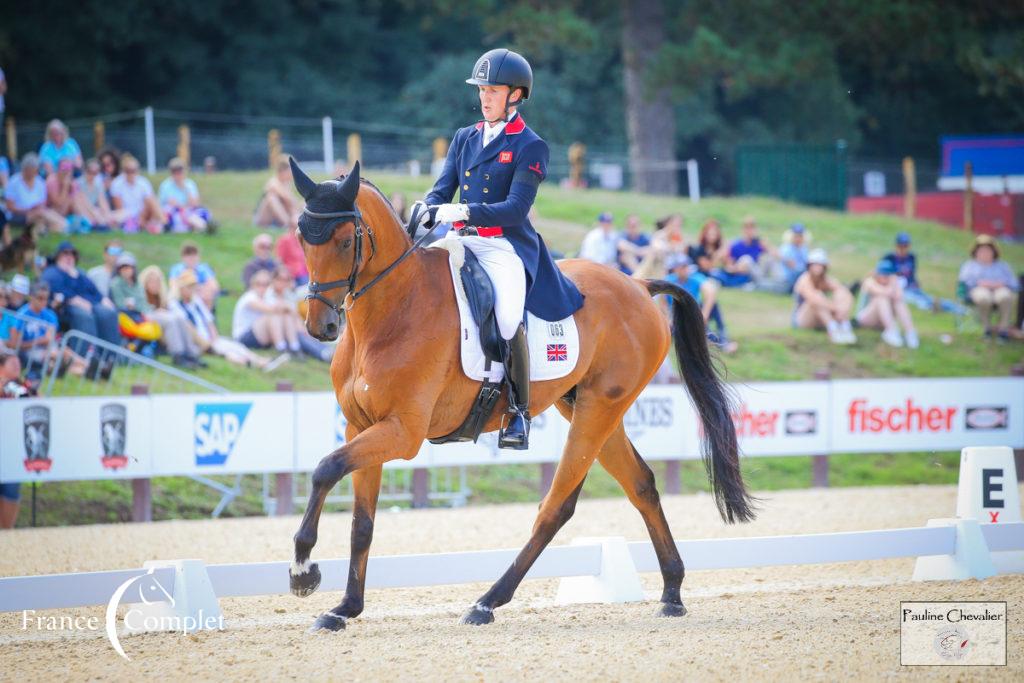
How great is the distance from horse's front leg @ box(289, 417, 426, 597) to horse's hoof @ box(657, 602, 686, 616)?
1942 millimetres

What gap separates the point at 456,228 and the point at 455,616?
2233 millimetres

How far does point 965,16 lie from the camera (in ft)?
92.9

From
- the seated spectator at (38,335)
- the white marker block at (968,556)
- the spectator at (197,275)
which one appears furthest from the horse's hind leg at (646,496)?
the spectator at (197,275)

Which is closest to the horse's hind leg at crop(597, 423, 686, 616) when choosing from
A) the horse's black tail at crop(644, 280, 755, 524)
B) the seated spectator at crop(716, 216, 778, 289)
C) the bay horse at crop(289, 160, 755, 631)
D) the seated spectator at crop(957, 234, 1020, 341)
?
the bay horse at crop(289, 160, 755, 631)

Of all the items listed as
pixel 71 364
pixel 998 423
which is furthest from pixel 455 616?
pixel 998 423

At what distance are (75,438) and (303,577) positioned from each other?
216 inches

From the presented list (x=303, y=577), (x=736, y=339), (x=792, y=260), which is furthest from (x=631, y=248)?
(x=303, y=577)

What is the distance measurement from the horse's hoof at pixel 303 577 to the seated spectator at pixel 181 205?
11928 millimetres

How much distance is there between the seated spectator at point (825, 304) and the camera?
16828mm

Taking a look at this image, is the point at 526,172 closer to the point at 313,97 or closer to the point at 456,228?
the point at 456,228

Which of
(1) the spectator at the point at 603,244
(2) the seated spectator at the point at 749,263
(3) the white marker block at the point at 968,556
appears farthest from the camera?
(2) the seated spectator at the point at 749,263

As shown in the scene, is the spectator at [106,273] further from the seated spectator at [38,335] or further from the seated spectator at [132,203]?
the seated spectator at [132,203]

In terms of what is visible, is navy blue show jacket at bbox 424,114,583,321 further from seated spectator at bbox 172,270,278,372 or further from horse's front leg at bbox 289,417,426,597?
seated spectator at bbox 172,270,278,372

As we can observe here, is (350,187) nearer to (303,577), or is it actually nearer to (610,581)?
(303,577)
